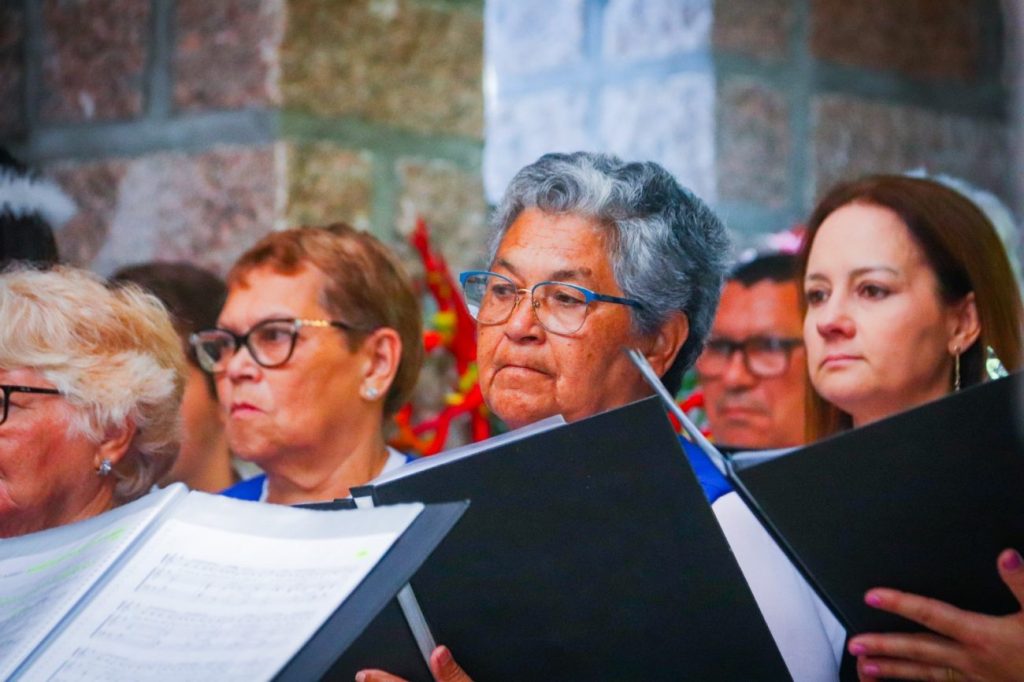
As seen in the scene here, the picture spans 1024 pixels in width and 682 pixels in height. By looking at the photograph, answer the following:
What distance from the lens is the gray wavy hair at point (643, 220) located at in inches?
93.3

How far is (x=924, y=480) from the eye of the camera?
1.55 metres

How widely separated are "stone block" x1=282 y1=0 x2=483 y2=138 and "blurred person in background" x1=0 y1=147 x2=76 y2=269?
0.56 m

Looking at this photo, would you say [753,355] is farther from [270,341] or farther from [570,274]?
[570,274]

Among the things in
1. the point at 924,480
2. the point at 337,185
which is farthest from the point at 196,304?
the point at 924,480

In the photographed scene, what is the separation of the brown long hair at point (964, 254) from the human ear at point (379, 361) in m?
1.08

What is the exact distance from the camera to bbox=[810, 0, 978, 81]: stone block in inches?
157

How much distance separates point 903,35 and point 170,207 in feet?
6.94

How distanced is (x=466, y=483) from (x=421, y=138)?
1.98 metres

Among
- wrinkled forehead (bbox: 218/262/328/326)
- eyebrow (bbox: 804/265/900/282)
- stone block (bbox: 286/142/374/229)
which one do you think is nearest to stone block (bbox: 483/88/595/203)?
stone block (bbox: 286/142/374/229)

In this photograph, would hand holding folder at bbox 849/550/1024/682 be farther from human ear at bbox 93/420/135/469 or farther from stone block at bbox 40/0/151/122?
stone block at bbox 40/0/151/122

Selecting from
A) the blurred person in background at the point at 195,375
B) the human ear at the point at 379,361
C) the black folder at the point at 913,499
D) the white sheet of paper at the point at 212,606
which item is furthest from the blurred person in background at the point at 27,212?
the black folder at the point at 913,499

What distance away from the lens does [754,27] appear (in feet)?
12.5

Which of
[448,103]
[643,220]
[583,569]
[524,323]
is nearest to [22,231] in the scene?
[448,103]

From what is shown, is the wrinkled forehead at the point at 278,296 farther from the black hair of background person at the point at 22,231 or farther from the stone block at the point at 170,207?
the black hair of background person at the point at 22,231
